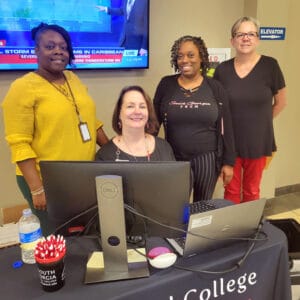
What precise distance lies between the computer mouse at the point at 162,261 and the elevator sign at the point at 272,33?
239 cm

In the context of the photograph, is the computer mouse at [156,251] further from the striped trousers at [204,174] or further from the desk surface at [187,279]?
the striped trousers at [204,174]

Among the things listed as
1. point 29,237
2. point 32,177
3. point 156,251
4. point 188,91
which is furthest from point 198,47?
point 29,237

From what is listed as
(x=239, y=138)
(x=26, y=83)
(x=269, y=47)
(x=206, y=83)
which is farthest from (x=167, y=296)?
(x=269, y=47)

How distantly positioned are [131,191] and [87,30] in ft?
5.67

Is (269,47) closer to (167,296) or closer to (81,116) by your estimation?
(81,116)

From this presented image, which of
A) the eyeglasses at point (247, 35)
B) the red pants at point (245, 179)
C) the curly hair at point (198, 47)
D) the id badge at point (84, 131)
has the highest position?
the eyeglasses at point (247, 35)

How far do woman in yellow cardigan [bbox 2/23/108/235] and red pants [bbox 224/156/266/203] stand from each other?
4.01 feet

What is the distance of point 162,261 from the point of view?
3.70 feet

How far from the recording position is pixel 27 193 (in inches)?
68.9

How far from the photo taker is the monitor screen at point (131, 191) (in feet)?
3.50

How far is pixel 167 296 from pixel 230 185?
1.56 metres

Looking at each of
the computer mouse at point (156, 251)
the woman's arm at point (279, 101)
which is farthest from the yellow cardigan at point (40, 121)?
the woman's arm at point (279, 101)

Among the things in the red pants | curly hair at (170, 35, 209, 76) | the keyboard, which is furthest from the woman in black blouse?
the keyboard

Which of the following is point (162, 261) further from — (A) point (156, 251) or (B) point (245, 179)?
(B) point (245, 179)
